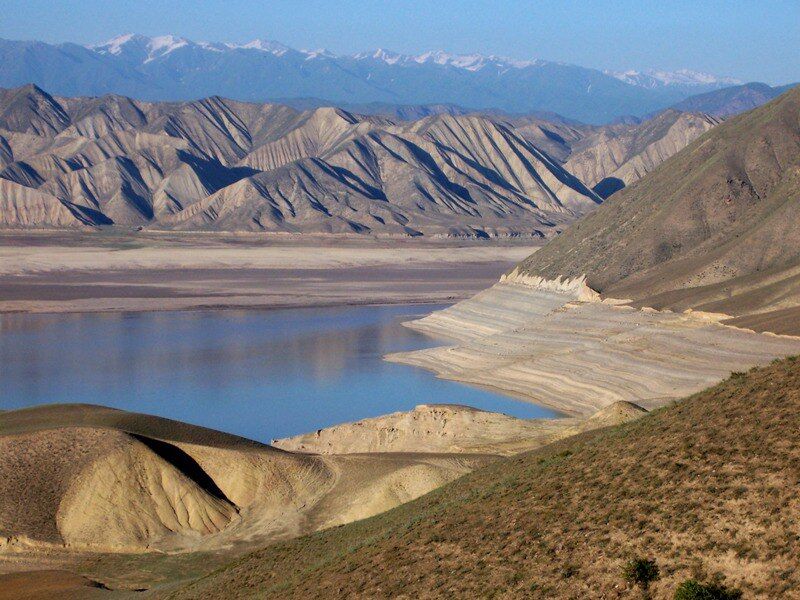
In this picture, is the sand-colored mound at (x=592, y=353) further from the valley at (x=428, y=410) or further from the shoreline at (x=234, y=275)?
the shoreline at (x=234, y=275)

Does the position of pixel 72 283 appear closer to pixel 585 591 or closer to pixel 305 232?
pixel 305 232

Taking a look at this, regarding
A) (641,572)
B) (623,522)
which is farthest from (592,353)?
(641,572)

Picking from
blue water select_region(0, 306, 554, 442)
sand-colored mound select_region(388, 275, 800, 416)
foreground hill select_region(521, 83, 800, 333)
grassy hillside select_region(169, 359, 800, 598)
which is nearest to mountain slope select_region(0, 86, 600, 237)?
foreground hill select_region(521, 83, 800, 333)

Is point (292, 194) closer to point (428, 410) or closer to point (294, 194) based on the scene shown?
point (294, 194)

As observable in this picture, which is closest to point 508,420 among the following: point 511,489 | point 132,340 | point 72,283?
point 511,489

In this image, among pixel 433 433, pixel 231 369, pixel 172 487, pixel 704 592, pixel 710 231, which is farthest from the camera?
pixel 710 231

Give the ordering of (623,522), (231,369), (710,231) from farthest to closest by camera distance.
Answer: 1. (710,231)
2. (231,369)
3. (623,522)
